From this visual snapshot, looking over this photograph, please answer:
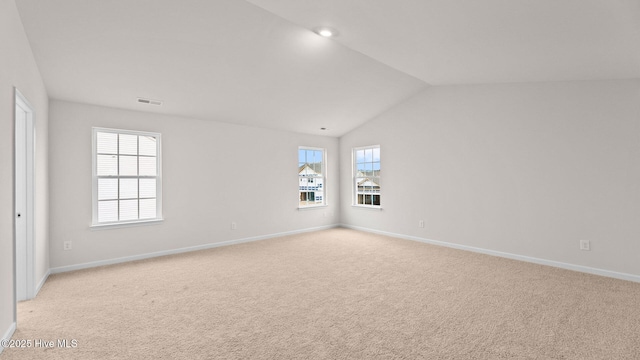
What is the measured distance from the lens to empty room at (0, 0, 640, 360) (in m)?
2.40

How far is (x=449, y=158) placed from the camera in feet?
17.4

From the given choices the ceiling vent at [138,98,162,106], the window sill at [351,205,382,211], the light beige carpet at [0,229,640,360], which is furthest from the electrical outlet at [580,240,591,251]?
the ceiling vent at [138,98,162,106]

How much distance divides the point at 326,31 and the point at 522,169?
134 inches

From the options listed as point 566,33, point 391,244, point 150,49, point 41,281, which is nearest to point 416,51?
point 566,33

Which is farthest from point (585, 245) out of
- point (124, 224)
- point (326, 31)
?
point (124, 224)

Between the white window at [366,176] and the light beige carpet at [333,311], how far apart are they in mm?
2358

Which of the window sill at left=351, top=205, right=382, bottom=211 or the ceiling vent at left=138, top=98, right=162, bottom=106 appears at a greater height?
the ceiling vent at left=138, top=98, right=162, bottom=106

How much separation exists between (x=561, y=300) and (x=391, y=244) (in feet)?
8.87

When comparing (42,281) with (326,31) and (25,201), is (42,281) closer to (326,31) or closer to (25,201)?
(25,201)

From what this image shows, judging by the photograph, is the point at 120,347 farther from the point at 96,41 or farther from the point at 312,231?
the point at 312,231

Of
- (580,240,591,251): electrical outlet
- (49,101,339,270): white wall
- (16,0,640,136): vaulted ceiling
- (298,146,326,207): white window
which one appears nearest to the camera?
(16,0,640,136): vaulted ceiling

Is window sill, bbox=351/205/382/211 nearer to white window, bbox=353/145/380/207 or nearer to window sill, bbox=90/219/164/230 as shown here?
white window, bbox=353/145/380/207

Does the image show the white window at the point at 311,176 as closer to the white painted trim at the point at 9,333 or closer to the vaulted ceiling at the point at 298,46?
the vaulted ceiling at the point at 298,46

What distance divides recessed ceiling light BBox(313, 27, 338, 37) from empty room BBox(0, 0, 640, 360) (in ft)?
0.11
